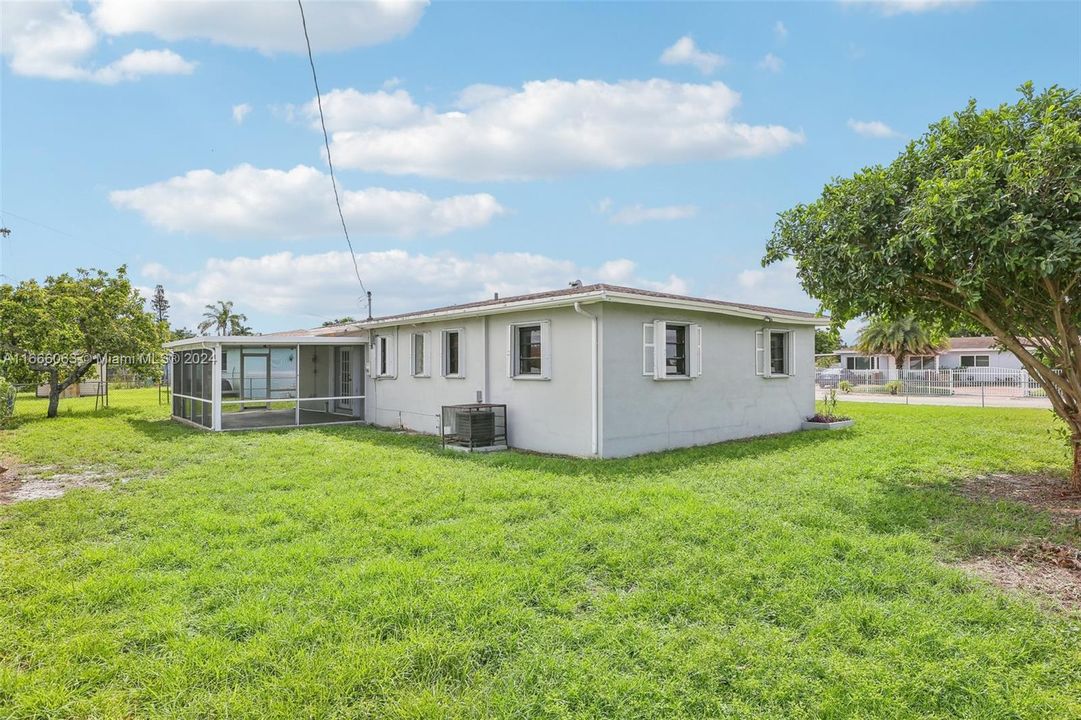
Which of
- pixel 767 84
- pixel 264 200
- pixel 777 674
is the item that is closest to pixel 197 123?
pixel 264 200

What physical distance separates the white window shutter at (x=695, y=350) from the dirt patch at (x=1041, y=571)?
5.51 meters

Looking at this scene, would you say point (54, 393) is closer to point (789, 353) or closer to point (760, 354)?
point (760, 354)

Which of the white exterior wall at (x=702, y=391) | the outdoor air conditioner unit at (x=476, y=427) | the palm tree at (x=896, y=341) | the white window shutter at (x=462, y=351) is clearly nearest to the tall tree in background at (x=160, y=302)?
the white window shutter at (x=462, y=351)

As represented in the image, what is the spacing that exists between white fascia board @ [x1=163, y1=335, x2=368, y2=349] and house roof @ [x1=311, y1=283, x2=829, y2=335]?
1.40 m

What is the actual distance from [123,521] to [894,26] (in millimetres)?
12337

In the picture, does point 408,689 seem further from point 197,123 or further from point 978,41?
point 978,41

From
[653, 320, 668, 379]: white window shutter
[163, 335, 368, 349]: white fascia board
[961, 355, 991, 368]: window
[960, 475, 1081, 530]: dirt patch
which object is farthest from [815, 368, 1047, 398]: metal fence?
[163, 335, 368, 349]: white fascia board

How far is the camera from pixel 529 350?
1002 centimetres

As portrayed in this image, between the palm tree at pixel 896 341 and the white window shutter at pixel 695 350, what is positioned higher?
the palm tree at pixel 896 341

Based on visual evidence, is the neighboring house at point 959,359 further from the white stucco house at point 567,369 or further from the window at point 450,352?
the window at point 450,352

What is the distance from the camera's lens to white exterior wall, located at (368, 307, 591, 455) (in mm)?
8906

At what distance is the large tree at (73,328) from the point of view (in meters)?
14.9

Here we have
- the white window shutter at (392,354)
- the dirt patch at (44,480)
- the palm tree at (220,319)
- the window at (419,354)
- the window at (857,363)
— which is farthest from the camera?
the palm tree at (220,319)

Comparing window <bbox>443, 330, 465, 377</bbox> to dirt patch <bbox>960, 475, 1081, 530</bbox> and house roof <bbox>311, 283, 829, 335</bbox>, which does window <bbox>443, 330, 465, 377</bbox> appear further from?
dirt patch <bbox>960, 475, 1081, 530</bbox>
